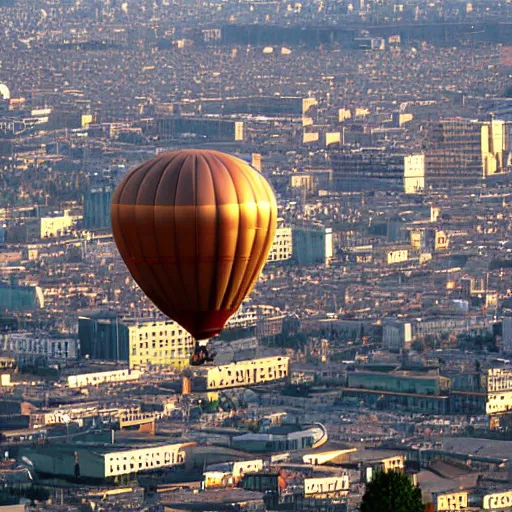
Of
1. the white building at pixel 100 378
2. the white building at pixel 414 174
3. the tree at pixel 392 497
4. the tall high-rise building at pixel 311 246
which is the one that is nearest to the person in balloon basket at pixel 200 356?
the tree at pixel 392 497

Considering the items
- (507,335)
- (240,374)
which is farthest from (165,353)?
(507,335)

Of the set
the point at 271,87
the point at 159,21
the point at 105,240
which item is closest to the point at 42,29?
the point at 159,21

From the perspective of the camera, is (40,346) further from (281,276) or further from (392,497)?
(392,497)

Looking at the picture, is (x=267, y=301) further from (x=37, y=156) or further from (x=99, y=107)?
(x=99, y=107)

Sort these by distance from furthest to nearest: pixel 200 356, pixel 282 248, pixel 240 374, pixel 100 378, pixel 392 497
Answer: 1. pixel 282 248
2. pixel 100 378
3. pixel 240 374
4. pixel 200 356
5. pixel 392 497

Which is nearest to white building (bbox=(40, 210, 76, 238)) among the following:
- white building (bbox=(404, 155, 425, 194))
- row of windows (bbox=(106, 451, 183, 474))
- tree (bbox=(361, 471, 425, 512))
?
white building (bbox=(404, 155, 425, 194))

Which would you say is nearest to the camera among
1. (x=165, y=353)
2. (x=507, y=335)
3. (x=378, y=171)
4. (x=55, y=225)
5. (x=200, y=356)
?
(x=200, y=356)

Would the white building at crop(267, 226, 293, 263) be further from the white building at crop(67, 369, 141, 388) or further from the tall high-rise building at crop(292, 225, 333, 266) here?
the white building at crop(67, 369, 141, 388)
